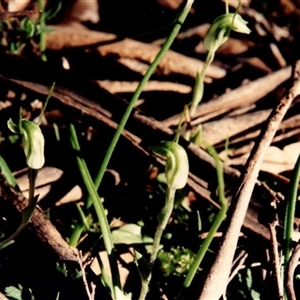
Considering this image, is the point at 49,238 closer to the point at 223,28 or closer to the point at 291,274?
the point at 291,274

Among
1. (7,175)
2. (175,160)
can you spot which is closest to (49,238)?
(7,175)

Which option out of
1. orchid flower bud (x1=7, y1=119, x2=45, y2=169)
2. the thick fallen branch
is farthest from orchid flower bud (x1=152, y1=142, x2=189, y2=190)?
the thick fallen branch

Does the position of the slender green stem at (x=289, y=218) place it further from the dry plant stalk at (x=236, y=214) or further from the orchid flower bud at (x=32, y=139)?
the orchid flower bud at (x=32, y=139)

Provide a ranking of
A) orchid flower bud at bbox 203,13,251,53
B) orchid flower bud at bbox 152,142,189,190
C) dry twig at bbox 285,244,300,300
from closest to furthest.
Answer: orchid flower bud at bbox 152,142,189,190 → dry twig at bbox 285,244,300,300 → orchid flower bud at bbox 203,13,251,53

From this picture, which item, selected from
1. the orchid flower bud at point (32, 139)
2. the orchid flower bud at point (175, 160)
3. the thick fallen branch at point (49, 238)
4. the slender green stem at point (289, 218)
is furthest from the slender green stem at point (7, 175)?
the slender green stem at point (289, 218)

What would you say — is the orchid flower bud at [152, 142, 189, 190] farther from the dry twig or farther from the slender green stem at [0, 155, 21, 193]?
the slender green stem at [0, 155, 21, 193]
